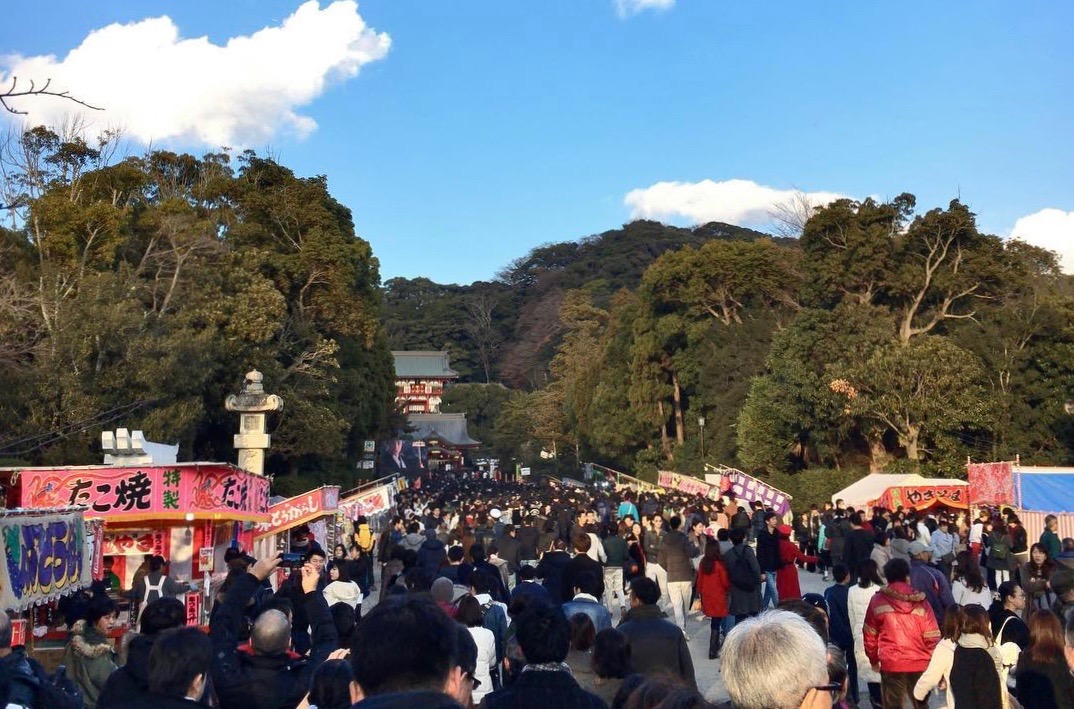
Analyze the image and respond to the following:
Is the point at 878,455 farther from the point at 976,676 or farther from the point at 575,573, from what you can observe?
the point at 976,676

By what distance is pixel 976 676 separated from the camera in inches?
230

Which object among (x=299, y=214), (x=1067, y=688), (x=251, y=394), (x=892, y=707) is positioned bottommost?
(x=892, y=707)

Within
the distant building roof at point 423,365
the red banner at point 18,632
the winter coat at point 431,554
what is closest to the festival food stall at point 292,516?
the winter coat at point 431,554

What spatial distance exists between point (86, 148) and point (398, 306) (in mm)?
83214

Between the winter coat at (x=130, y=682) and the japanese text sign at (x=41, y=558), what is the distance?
5.04m

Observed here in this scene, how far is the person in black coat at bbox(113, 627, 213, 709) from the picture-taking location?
393cm

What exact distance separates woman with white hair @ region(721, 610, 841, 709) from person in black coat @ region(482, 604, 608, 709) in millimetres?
725

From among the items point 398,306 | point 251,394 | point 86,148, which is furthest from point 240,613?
point 398,306

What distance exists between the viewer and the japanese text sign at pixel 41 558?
941 cm

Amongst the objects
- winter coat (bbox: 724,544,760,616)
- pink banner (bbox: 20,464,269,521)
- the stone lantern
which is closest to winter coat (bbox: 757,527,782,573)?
winter coat (bbox: 724,544,760,616)

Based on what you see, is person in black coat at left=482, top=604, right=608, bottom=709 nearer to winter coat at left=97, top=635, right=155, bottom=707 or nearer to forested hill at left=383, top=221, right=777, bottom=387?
winter coat at left=97, top=635, right=155, bottom=707

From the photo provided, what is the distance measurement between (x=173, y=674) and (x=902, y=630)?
4.69 metres

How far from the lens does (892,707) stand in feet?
A: 23.4

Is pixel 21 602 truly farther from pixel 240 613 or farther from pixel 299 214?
pixel 299 214
